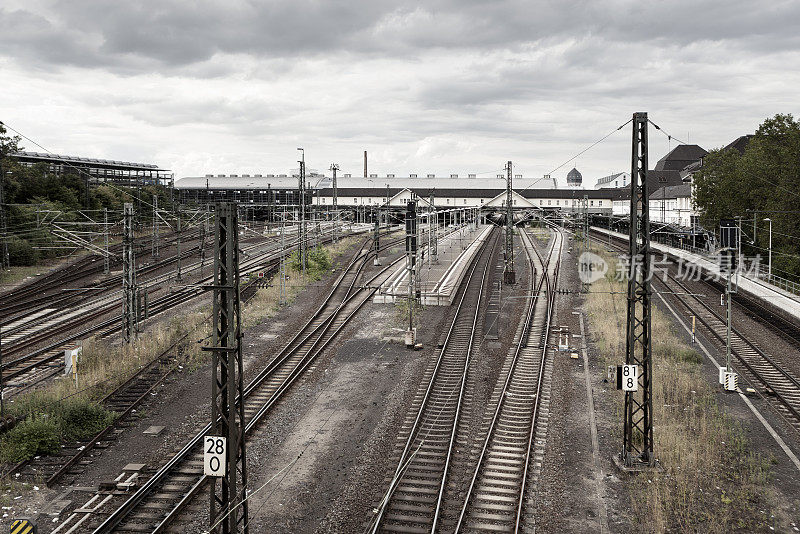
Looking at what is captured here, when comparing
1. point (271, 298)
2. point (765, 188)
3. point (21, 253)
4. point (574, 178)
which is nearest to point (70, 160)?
point (21, 253)

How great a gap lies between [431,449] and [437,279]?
23.7m

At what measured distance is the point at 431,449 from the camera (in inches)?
625

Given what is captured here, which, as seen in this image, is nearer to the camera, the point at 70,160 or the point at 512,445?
the point at 512,445

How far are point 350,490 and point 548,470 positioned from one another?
4672mm

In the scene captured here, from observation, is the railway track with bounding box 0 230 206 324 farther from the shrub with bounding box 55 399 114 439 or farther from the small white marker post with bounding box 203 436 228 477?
the small white marker post with bounding box 203 436 228 477

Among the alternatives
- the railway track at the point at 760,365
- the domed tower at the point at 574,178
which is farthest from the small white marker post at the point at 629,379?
the domed tower at the point at 574,178

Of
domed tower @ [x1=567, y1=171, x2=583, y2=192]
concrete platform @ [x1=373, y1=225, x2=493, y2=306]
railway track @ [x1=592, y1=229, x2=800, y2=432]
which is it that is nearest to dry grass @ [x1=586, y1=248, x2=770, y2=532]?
railway track @ [x1=592, y1=229, x2=800, y2=432]

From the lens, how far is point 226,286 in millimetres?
10055

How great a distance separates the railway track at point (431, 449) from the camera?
12.4m

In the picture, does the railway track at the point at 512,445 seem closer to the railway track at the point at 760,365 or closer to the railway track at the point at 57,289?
the railway track at the point at 760,365

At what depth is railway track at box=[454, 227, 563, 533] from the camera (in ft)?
41.2

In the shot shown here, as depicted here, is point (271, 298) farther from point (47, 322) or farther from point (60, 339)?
point (60, 339)

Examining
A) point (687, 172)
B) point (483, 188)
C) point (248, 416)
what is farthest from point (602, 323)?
point (483, 188)

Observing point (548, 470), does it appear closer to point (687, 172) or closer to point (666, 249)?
point (666, 249)
